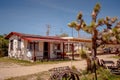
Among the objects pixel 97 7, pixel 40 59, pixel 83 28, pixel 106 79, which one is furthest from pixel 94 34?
pixel 40 59

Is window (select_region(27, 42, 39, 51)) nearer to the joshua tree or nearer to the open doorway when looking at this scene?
the open doorway

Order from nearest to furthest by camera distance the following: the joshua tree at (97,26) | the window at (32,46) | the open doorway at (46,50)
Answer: the joshua tree at (97,26)
the window at (32,46)
the open doorway at (46,50)

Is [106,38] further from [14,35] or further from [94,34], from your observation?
[14,35]

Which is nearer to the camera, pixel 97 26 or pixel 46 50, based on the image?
pixel 97 26

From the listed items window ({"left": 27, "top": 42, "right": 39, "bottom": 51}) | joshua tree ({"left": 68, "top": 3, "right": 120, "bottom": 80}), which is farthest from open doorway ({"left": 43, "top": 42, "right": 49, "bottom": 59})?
joshua tree ({"left": 68, "top": 3, "right": 120, "bottom": 80})

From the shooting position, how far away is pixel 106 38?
38.7ft

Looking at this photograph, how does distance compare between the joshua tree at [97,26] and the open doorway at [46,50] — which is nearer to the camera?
the joshua tree at [97,26]

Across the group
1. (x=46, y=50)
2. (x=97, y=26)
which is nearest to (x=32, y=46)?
(x=46, y=50)

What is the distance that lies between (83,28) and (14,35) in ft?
49.5

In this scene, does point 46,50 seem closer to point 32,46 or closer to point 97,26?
point 32,46

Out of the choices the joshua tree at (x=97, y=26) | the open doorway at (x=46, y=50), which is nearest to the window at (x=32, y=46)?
the open doorway at (x=46, y=50)

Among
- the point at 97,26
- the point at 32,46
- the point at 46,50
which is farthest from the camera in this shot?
the point at 46,50

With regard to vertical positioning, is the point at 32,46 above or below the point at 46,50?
above

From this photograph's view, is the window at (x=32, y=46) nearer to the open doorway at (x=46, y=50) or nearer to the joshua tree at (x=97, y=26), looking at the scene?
the open doorway at (x=46, y=50)
